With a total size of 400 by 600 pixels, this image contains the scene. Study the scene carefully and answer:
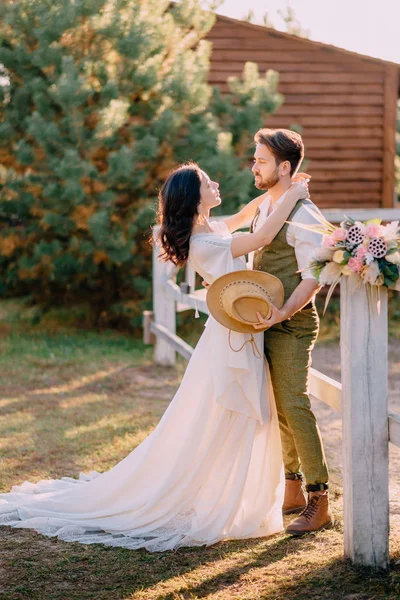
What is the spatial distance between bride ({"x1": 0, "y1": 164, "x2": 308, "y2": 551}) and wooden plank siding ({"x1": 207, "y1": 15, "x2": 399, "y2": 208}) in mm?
8921

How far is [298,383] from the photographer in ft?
13.1

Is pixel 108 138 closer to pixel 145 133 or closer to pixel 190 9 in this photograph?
pixel 145 133

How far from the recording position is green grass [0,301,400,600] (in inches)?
138

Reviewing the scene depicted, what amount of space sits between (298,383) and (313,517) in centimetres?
66

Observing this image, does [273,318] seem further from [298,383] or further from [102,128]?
[102,128]

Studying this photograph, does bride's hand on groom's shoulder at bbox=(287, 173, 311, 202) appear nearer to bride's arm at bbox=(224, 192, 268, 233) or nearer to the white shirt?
the white shirt

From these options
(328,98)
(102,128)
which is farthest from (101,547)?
(328,98)

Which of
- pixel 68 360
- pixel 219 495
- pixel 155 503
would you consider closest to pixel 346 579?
pixel 219 495

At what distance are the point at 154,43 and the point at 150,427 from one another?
18.3 ft

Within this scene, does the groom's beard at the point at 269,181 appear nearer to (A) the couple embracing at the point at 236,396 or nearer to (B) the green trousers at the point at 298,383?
(A) the couple embracing at the point at 236,396

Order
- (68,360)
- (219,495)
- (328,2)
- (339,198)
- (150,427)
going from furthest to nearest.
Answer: (328,2)
(339,198)
(68,360)
(150,427)
(219,495)

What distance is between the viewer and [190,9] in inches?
429

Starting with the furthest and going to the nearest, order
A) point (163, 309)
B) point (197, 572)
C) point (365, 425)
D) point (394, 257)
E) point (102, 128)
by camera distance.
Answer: point (102, 128) → point (163, 309) → point (197, 572) → point (365, 425) → point (394, 257)

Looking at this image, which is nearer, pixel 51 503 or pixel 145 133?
pixel 51 503
